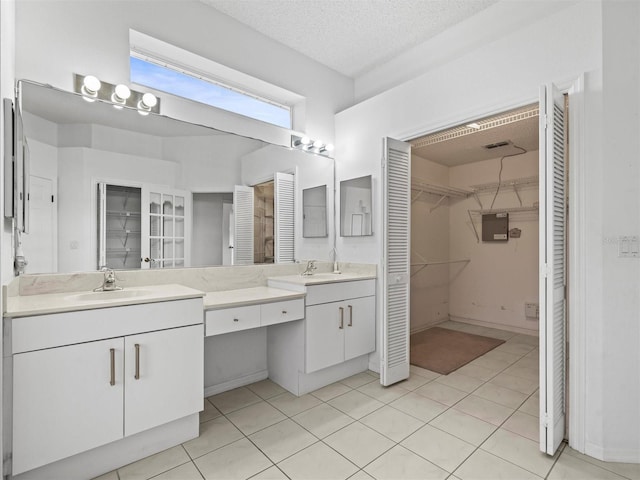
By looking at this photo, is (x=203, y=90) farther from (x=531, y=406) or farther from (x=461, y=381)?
(x=531, y=406)

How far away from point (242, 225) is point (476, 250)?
367cm

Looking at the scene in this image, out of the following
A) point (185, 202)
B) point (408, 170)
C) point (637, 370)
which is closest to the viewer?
point (637, 370)

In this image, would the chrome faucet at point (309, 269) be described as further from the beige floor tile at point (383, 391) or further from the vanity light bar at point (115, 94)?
the vanity light bar at point (115, 94)

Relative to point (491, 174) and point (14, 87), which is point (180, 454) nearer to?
point (14, 87)

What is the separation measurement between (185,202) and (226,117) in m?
0.76

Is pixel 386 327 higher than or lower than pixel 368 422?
higher

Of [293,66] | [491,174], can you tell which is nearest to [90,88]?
[293,66]

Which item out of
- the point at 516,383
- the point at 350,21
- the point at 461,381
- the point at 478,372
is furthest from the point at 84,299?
the point at 516,383

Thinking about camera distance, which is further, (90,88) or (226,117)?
(226,117)

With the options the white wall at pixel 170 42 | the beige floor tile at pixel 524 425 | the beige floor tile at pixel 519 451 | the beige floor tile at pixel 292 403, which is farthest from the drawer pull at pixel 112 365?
the beige floor tile at pixel 524 425

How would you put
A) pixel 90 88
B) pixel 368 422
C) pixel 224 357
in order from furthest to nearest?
pixel 224 357 → pixel 368 422 → pixel 90 88

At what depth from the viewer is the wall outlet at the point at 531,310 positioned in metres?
4.25

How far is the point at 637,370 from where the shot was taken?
69.7 inches

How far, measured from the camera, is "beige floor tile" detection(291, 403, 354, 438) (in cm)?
210
